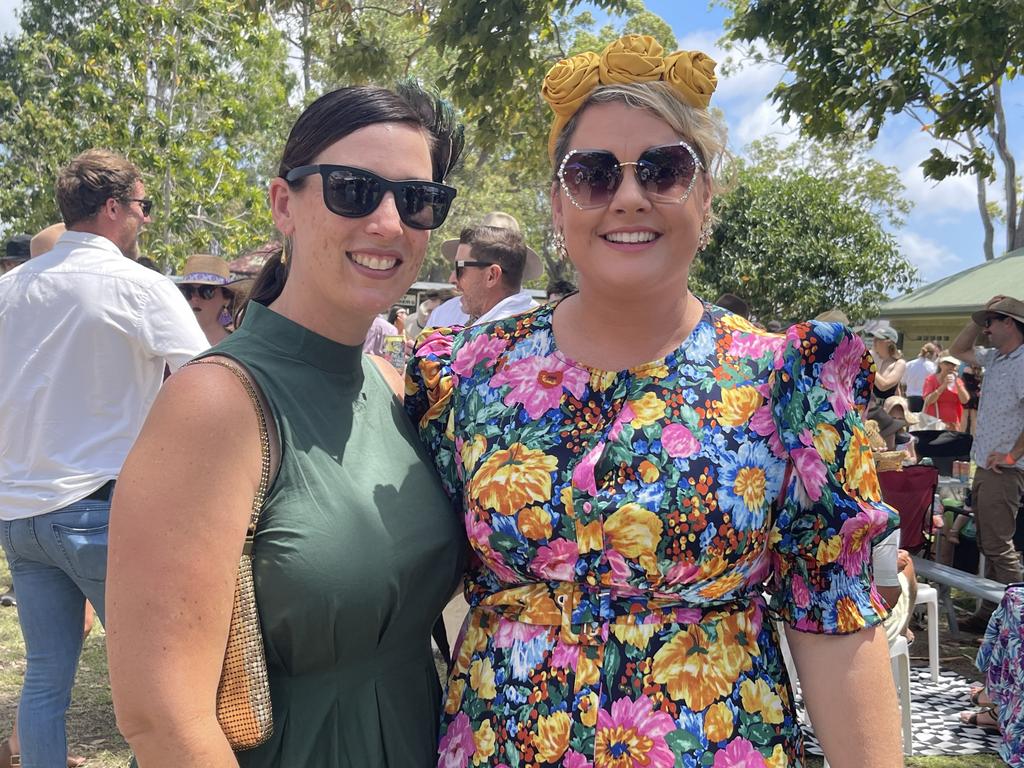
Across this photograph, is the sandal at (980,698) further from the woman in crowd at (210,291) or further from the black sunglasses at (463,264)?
the woman in crowd at (210,291)

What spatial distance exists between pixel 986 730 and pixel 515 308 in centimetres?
355

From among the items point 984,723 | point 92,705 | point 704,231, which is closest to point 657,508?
point 704,231

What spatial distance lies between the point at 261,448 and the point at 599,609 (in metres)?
0.65

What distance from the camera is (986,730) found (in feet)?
16.8

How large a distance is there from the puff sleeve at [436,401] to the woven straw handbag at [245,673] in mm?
486

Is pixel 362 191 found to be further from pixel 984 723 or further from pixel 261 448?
pixel 984 723

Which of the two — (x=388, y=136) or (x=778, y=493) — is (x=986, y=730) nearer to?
(x=778, y=493)

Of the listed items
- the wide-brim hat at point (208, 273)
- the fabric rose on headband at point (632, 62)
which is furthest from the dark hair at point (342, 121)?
the wide-brim hat at point (208, 273)

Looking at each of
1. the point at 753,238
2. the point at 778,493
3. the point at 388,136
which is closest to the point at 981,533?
the point at 778,493

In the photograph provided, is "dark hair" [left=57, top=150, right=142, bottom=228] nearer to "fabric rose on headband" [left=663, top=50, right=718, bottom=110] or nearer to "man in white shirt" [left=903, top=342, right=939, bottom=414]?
"fabric rose on headband" [left=663, top=50, right=718, bottom=110]

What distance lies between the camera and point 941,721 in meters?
5.23

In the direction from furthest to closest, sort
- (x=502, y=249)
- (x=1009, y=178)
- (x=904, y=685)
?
(x=1009, y=178)
(x=502, y=249)
(x=904, y=685)

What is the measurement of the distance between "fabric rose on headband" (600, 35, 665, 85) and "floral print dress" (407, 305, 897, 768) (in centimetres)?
53

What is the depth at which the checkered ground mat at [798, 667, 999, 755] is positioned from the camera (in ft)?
16.0
